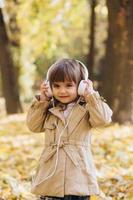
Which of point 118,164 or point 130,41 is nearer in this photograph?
point 118,164

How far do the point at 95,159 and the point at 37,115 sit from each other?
4265 mm

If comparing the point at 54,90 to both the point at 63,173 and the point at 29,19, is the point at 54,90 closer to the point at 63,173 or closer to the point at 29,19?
the point at 63,173

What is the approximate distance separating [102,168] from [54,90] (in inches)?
142

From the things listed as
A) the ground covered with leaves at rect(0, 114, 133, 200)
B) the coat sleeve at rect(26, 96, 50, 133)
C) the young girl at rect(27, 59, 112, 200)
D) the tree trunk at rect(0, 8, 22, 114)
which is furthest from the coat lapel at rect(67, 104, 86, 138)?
the tree trunk at rect(0, 8, 22, 114)

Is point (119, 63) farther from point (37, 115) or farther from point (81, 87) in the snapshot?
point (81, 87)

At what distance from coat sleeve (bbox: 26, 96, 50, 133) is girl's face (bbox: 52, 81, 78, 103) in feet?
0.48

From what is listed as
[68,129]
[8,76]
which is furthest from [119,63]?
[68,129]

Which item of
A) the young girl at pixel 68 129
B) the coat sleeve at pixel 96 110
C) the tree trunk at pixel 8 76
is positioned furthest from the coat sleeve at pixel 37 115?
the tree trunk at pixel 8 76

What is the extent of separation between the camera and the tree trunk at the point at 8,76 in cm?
2042

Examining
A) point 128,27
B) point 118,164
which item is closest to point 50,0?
point 128,27

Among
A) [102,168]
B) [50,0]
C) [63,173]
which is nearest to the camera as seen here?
[63,173]

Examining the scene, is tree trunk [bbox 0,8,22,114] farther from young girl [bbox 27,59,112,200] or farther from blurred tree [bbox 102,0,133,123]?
young girl [bbox 27,59,112,200]

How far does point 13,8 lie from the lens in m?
22.3

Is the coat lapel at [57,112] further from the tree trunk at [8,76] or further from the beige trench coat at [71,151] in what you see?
the tree trunk at [8,76]
